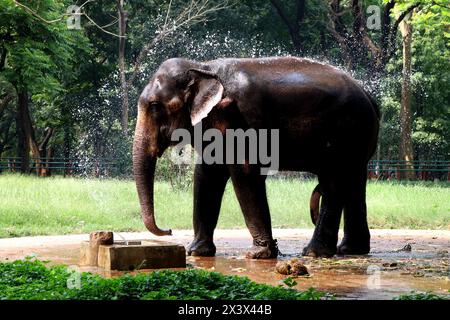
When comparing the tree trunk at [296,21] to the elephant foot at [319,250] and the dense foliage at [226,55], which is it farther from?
the elephant foot at [319,250]

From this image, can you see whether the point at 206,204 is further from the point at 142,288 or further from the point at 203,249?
the point at 142,288

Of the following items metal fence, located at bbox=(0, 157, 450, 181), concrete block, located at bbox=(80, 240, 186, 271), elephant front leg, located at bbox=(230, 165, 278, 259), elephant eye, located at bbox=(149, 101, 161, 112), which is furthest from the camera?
metal fence, located at bbox=(0, 157, 450, 181)

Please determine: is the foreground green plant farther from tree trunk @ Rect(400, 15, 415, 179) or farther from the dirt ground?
tree trunk @ Rect(400, 15, 415, 179)


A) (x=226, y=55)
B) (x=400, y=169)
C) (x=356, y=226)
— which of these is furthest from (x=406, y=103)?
(x=356, y=226)

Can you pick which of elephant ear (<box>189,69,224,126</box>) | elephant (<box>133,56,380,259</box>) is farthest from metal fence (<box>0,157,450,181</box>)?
elephant ear (<box>189,69,224,126</box>)

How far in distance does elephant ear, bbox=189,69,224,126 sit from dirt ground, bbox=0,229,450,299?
5.89ft

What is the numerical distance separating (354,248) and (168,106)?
10.4 ft

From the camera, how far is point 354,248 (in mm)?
12078

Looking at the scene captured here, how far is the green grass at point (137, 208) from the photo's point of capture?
56.0 feet

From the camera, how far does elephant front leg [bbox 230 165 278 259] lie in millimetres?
11078

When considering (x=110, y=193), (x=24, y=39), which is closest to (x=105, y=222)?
(x=110, y=193)

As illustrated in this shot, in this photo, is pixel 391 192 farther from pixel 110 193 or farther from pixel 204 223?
pixel 204 223

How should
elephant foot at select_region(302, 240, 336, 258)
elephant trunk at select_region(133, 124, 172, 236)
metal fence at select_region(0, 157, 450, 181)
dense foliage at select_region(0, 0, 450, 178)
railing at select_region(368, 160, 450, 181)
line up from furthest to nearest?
dense foliage at select_region(0, 0, 450, 178) → metal fence at select_region(0, 157, 450, 181) → railing at select_region(368, 160, 450, 181) → elephant foot at select_region(302, 240, 336, 258) → elephant trunk at select_region(133, 124, 172, 236)

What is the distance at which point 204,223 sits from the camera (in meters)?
11.9
